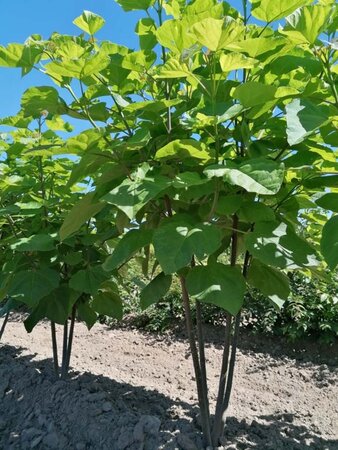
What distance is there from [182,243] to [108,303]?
1454 mm

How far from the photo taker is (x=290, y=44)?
62.8 inches

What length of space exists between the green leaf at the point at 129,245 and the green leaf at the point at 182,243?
0.60 ft

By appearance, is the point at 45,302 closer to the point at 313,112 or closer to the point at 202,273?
the point at 202,273

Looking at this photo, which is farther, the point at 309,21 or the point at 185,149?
the point at 185,149

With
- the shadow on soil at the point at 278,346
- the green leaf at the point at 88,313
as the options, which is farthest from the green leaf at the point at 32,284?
the shadow on soil at the point at 278,346

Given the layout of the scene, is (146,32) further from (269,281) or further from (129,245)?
(269,281)

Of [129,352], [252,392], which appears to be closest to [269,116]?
[252,392]

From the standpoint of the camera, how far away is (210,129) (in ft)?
5.57

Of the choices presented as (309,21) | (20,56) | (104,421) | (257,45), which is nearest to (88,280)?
(104,421)

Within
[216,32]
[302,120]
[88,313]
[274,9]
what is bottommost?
[88,313]

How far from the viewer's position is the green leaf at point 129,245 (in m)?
1.63

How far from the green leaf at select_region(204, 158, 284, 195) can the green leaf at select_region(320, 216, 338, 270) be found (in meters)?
0.27

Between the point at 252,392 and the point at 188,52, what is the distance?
2615mm

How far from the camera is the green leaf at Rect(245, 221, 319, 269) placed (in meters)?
1.50
